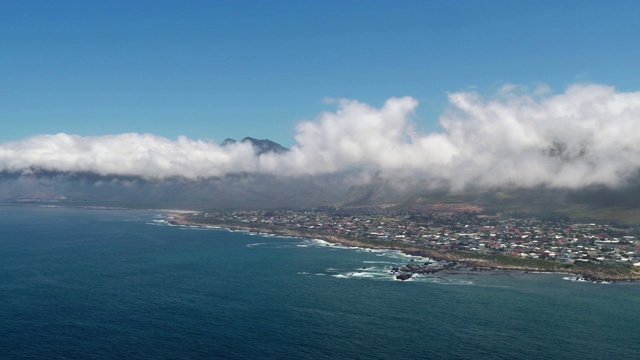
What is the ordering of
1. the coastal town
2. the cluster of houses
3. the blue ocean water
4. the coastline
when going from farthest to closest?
the cluster of houses → the coastal town → the coastline → the blue ocean water

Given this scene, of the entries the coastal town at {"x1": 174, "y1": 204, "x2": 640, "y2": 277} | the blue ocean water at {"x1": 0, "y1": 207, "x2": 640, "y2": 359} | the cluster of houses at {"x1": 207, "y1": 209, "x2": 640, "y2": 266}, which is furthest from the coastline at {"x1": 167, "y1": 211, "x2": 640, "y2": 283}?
the cluster of houses at {"x1": 207, "y1": 209, "x2": 640, "y2": 266}

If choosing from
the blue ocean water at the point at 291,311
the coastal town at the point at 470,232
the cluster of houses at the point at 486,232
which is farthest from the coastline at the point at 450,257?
the cluster of houses at the point at 486,232

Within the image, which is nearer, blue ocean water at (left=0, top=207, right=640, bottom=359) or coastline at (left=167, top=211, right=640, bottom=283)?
blue ocean water at (left=0, top=207, right=640, bottom=359)

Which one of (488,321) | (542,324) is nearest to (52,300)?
(488,321)

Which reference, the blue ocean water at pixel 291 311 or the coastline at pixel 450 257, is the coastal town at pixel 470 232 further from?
the blue ocean water at pixel 291 311

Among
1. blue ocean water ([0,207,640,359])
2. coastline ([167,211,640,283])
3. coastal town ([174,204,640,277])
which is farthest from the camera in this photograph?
coastal town ([174,204,640,277])

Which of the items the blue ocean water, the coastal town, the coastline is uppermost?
the coastal town

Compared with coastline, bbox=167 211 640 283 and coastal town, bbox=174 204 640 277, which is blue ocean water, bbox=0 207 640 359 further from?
coastal town, bbox=174 204 640 277

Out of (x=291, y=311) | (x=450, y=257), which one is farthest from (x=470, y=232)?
(x=291, y=311)
